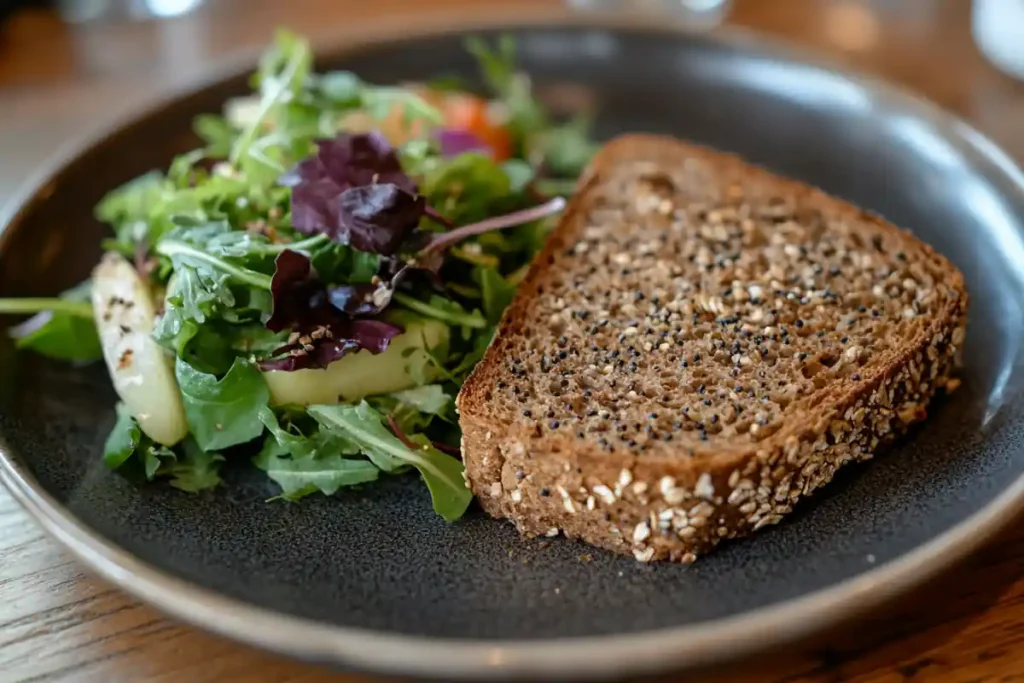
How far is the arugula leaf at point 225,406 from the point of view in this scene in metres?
1.77

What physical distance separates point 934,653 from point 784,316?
2.13ft

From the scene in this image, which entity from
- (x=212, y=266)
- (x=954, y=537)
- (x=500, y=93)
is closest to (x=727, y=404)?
(x=954, y=537)

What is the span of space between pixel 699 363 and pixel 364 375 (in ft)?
2.11

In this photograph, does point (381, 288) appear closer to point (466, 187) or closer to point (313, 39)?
point (466, 187)

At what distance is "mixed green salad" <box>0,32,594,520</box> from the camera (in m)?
1.76

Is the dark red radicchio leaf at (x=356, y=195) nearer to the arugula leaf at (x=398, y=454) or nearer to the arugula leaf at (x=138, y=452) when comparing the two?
the arugula leaf at (x=398, y=454)

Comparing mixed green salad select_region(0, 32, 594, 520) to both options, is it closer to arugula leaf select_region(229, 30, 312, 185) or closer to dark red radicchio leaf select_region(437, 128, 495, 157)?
arugula leaf select_region(229, 30, 312, 185)

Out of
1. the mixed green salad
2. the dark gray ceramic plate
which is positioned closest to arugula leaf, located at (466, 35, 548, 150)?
the mixed green salad

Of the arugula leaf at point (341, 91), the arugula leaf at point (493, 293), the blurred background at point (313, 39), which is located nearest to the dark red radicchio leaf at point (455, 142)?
the arugula leaf at point (341, 91)

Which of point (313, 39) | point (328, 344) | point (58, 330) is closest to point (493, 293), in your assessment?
point (328, 344)

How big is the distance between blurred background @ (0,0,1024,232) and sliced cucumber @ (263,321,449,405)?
1.34 metres

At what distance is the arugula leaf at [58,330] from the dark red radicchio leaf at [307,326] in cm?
48

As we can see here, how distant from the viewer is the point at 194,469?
5.87 feet

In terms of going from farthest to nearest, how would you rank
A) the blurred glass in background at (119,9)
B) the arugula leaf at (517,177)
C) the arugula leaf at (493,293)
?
the blurred glass in background at (119,9)
the arugula leaf at (517,177)
the arugula leaf at (493,293)
